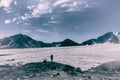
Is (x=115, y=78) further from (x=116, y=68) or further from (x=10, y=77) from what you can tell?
(x=10, y=77)

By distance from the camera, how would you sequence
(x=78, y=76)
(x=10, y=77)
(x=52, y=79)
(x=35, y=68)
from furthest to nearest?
1. (x=35, y=68)
2. (x=10, y=77)
3. (x=78, y=76)
4. (x=52, y=79)

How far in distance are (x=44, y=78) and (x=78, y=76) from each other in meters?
4.13

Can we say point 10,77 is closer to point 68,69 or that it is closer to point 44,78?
point 44,78

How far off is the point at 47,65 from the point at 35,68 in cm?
209

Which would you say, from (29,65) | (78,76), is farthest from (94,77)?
(29,65)

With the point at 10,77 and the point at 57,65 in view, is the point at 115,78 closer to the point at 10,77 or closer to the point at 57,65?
the point at 57,65

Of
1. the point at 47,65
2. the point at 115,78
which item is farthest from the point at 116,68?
the point at 47,65

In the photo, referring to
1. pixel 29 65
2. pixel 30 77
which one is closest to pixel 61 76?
pixel 30 77

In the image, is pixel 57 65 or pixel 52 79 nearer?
pixel 52 79

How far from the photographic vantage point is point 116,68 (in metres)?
36.4

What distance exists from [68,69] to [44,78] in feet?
18.4

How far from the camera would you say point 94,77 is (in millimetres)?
30562

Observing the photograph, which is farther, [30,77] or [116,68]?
[116,68]

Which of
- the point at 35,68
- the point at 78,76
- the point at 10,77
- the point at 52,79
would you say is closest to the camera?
the point at 52,79
